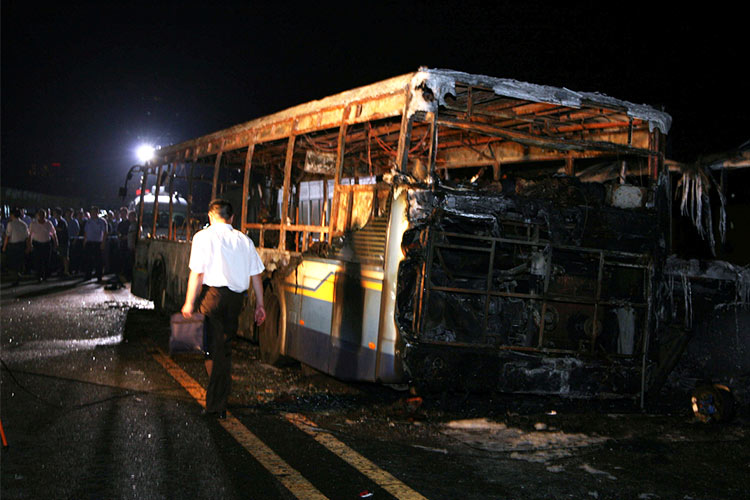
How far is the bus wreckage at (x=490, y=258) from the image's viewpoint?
20.0ft

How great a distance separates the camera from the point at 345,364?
6.70m

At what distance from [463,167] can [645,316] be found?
12.8 feet

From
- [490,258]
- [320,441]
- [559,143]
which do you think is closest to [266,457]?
[320,441]

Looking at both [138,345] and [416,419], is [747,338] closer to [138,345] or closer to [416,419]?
[416,419]

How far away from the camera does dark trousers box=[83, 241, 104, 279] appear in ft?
66.1

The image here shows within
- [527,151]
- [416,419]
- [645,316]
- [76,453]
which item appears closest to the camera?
[76,453]

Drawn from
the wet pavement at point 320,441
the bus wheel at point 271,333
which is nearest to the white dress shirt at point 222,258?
the wet pavement at point 320,441

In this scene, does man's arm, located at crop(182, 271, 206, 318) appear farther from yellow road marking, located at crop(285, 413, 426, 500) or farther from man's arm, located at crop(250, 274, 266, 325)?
yellow road marking, located at crop(285, 413, 426, 500)

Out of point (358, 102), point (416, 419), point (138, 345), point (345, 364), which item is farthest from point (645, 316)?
point (138, 345)

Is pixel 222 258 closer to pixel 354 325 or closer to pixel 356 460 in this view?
pixel 354 325

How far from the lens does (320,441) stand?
5469mm

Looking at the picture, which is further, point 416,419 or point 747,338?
point 747,338

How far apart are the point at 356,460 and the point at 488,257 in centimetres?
249

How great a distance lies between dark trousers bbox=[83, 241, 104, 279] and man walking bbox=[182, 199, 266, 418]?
50.0 feet
